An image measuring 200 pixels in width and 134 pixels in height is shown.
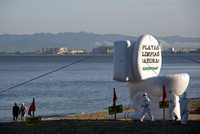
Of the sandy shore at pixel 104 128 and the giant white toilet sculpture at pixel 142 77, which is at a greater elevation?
the giant white toilet sculpture at pixel 142 77

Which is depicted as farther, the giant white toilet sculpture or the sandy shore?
the giant white toilet sculpture

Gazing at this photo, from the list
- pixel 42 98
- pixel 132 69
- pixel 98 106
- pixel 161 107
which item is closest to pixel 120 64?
pixel 132 69

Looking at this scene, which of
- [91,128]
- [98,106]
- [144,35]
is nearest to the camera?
[91,128]

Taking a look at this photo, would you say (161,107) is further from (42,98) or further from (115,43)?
(42,98)

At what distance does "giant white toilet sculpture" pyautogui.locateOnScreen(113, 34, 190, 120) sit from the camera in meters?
26.2

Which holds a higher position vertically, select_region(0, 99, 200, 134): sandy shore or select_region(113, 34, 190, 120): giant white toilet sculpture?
select_region(113, 34, 190, 120): giant white toilet sculpture

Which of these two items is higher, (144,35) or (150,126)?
(144,35)

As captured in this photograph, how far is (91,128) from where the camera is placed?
21.5m

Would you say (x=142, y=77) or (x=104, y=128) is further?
(x=142, y=77)

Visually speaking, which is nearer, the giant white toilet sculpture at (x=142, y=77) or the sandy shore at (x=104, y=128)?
the sandy shore at (x=104, y=128)

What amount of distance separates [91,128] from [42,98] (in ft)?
132

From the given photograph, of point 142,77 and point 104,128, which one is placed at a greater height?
point 142,77

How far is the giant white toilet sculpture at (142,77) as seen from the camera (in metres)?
26.2

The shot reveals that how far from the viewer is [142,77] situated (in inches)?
1037
